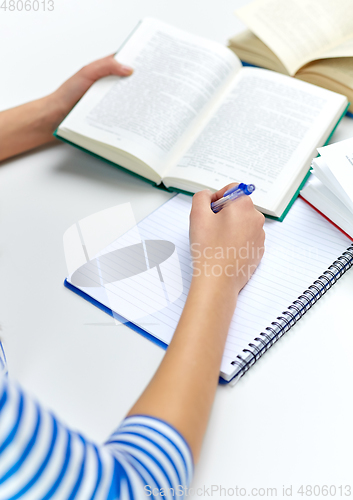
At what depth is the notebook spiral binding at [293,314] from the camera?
0.65 m

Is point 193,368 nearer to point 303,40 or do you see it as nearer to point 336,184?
point 336,184

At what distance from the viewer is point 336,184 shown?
0.80 metres

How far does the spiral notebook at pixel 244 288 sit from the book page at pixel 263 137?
2.9 inches

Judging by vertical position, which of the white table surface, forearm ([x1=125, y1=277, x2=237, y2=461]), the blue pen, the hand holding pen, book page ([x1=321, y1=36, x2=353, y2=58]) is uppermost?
book page ([x1=321, y1=36, x2=353, y2=58])

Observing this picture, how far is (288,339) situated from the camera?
68cm

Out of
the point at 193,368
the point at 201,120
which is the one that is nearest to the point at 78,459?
the point at 193,368

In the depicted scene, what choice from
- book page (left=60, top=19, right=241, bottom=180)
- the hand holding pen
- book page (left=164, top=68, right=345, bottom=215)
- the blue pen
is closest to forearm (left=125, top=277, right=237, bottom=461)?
the hand holding pen

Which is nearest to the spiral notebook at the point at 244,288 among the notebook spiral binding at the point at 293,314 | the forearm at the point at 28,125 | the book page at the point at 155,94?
the notebook spiral binding at the point at 293,314

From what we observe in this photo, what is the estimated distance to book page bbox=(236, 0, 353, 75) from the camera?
1.07 meters

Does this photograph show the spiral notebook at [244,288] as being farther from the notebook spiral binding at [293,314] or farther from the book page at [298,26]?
the book page at [298,26]

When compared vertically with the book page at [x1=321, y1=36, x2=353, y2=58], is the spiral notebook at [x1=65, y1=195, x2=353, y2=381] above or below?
below

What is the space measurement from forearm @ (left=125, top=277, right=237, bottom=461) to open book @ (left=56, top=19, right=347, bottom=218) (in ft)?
0.87

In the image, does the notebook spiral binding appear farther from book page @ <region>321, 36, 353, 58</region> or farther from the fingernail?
the fingernail

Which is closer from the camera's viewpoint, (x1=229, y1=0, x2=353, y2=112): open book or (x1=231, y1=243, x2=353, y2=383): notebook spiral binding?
(x1=231, y1=243, x2=353, y2=383): notebook spiral binding
